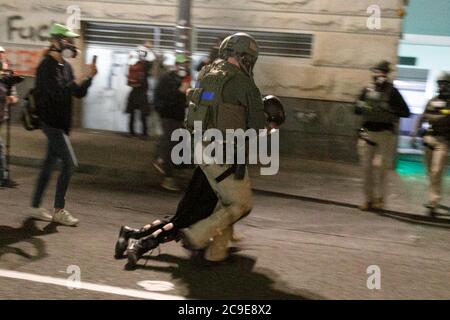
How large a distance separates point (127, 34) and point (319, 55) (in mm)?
3932

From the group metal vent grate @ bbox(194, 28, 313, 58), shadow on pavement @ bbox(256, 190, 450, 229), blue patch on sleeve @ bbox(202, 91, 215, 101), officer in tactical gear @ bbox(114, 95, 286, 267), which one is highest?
metal vent grate @ bbox(194, 28, 313, 58)

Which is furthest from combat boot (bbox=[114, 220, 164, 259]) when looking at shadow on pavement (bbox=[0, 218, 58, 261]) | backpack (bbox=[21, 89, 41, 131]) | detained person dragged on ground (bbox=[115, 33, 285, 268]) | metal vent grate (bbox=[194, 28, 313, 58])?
metal vent grate (bbox=[194, 28, 313, 58])

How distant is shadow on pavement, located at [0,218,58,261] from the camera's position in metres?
5.49

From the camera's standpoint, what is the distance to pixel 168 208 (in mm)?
7492

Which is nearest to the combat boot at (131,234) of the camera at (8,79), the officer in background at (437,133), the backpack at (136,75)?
the camera at (8,79)

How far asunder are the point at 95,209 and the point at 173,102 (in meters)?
1.95

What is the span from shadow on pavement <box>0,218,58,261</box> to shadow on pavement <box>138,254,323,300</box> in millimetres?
1029

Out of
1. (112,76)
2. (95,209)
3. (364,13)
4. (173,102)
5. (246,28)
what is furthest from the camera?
(112,76)

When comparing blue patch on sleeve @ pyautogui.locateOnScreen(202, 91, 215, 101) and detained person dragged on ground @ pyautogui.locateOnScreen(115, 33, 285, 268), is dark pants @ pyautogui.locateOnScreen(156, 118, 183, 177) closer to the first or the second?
detained person dragged on ground @ pyautogui.locateOnScreen(115, 33, 285, 268)

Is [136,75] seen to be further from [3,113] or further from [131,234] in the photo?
[131,234]

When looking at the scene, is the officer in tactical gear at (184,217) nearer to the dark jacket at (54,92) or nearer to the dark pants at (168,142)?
the dark jacket at (54,92)

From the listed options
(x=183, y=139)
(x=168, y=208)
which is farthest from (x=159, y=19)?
(x=168, y=208)

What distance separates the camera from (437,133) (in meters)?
7.71
